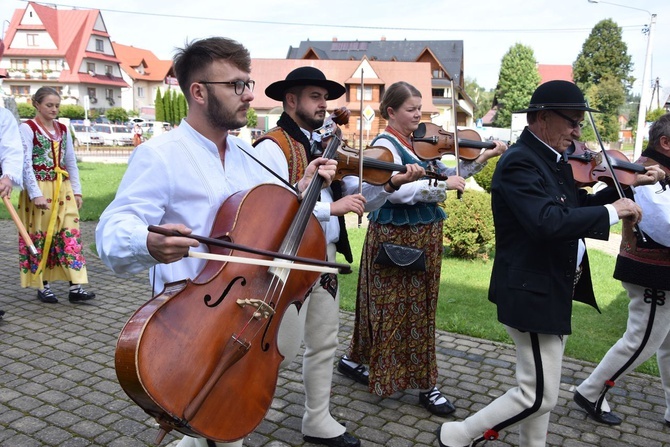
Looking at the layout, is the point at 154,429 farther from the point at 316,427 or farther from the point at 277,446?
the point at 316,427

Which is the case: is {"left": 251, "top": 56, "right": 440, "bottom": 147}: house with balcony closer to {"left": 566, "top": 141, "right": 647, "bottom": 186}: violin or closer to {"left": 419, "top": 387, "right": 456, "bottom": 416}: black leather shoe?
{"left": 566, "top": 141, "right": 647, "bottom": 186}: violin

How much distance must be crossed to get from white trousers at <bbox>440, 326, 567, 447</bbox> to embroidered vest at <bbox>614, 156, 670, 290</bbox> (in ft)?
3.61

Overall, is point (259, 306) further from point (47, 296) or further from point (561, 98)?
point (47, 296)

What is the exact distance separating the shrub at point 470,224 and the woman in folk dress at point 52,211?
187 inches

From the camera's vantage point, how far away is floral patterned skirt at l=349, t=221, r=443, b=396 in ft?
13.0

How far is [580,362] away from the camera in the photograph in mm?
4855

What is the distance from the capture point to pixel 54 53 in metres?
56.9

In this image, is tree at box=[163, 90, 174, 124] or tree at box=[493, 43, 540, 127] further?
tree at box=[493, 43, 540, 127]

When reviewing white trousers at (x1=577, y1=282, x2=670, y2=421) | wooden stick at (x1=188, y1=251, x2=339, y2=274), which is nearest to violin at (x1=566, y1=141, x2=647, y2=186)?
white trousers at (x1=577, y1=282, x2=670, y2=421)

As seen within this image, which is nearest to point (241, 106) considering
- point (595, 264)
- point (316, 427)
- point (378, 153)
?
point (378, 153)

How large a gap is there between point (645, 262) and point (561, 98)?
1.51 m

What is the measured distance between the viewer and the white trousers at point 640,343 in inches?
146

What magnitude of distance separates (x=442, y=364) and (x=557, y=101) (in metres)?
2.63

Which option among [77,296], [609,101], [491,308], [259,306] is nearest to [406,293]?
[259,306]
